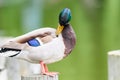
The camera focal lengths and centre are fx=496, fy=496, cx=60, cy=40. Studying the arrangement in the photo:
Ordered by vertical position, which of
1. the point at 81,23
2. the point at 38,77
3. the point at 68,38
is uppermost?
the point at 81,23

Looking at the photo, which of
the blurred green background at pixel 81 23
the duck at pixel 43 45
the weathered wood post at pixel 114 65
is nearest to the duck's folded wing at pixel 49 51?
the duck at pixel 43 45

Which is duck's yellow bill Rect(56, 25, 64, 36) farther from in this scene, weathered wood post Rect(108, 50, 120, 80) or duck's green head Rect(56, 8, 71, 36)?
weathered wood post Rect(108, 50, 120, 80)

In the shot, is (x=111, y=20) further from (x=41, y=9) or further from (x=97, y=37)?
(x=41, y=9)

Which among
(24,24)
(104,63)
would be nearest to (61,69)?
(104,63)

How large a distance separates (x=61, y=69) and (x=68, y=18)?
1803 mm

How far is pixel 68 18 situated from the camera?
125cm

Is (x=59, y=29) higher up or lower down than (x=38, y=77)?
higher up

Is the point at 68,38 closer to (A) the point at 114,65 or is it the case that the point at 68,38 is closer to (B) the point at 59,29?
(B) the point at 59,29

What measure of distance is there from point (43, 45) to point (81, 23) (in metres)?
2.45

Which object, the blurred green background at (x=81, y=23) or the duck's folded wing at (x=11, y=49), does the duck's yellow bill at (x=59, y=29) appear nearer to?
the duck's folded wing at (x=11, y=49)

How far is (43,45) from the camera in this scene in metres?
1.23

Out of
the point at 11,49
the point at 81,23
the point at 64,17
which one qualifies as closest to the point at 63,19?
the point at 64,17

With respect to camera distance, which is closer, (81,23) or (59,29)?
(59,29)

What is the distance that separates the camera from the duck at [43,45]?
1.21m
